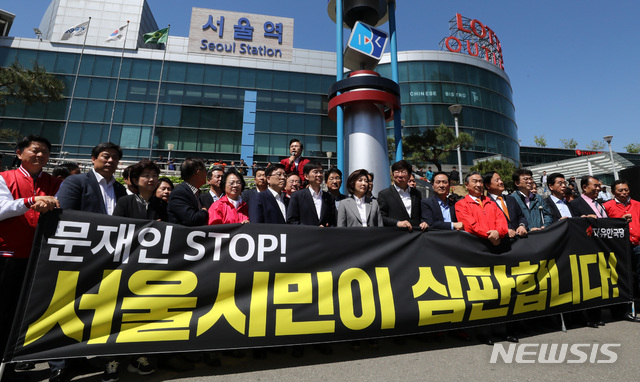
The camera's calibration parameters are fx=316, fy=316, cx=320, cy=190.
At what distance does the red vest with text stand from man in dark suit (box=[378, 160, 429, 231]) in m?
3.44

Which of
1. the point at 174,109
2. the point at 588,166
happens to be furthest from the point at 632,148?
the point at 174,109

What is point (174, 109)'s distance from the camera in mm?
27234

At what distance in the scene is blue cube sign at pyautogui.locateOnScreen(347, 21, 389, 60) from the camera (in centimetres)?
891

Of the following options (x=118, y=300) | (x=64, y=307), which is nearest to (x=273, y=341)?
(x=118, y=300)

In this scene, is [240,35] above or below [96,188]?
above

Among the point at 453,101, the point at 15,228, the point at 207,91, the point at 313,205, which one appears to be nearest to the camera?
the point at 15,228

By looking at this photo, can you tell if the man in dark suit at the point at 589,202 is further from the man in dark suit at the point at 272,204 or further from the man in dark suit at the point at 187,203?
the man in dark suit at the point at 187,203

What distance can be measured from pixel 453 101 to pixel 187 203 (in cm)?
3157

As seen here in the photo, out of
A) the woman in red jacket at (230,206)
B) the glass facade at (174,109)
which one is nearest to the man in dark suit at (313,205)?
the woman in red jacket at (230,206)

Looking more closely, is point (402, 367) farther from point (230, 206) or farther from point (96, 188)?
point (96, 188)

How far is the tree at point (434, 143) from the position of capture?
2242 centimetres

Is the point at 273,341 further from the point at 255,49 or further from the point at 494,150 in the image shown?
the point at 494,150

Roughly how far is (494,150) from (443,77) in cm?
863

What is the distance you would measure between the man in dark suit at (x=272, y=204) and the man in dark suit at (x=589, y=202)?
Answer: 14.5 ft
